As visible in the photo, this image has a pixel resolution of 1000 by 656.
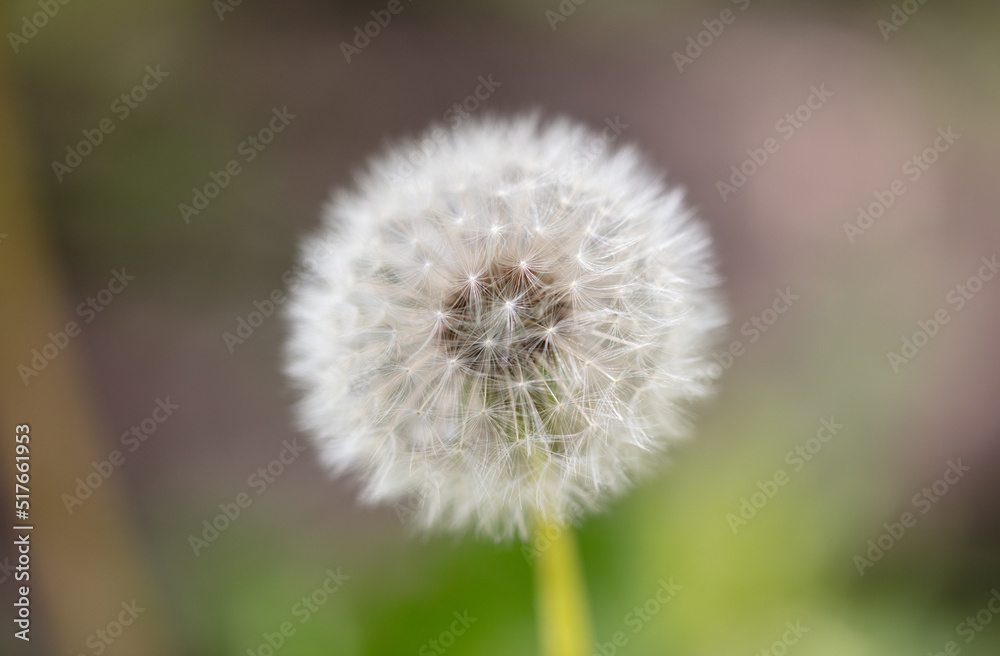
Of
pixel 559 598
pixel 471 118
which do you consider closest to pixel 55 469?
pixel 559 598

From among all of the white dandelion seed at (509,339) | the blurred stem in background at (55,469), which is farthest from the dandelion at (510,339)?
the blurred stem in background at (55,469)

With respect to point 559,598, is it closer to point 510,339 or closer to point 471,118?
point 510,339

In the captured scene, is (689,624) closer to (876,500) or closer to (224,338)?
(876,500)

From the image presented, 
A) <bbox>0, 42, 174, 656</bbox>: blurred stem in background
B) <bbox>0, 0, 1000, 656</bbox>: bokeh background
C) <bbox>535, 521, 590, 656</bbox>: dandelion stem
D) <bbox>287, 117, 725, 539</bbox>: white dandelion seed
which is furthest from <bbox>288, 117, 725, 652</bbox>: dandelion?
<bbox>0, 42, 174, 656</bbox>: blurred stem in background

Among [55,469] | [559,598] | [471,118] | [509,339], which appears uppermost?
[471,118]

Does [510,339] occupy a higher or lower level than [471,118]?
lower

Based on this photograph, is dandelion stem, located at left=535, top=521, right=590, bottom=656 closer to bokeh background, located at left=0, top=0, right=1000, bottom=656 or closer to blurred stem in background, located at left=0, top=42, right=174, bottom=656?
bokeh background, located at left=0, top=0, right=1000, bottom=656

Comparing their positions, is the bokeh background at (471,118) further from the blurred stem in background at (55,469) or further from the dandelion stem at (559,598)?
the dandelion stem at (559,598)
